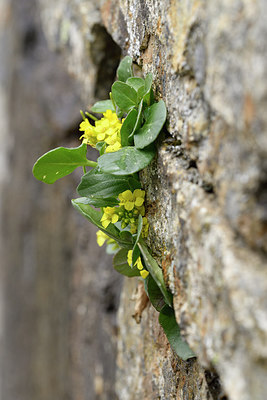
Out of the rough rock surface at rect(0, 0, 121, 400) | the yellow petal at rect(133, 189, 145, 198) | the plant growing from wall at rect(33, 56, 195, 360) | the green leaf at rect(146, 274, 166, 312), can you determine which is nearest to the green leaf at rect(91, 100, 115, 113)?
the plant growing from wall at rect(33, 56, 195, 360)

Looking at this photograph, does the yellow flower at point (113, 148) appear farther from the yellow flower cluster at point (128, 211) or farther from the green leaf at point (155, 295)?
the green leaf at point (155, 295)

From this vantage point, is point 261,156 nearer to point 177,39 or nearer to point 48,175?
point 177,39

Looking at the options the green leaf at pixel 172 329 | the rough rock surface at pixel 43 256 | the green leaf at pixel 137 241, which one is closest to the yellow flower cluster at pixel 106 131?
the green leaf at pixel 137 241

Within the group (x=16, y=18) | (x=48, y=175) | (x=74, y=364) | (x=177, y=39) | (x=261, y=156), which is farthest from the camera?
(x=16, y=18)

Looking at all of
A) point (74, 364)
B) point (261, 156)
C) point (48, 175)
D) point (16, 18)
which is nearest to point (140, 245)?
point (48, 175)

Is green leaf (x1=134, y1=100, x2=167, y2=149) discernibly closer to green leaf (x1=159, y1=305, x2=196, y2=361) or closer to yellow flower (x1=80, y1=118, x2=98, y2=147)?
yellow flower (x1=80, y1=118, x2=98, y2=147)

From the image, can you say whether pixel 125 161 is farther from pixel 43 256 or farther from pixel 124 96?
pixel 43 256

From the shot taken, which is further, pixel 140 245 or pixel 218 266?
pixel 140 245
